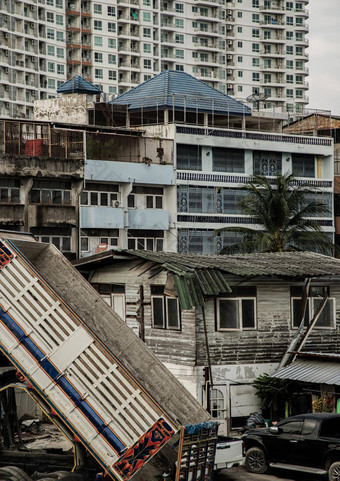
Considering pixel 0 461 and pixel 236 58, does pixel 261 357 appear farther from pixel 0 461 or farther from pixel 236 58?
pixel 236 58

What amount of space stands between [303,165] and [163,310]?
32.2 m

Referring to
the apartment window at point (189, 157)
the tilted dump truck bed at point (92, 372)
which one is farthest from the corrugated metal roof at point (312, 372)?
the apartment window at point (189, 157)

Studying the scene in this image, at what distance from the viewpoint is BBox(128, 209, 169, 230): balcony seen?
1946 inches

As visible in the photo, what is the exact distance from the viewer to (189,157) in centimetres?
5122

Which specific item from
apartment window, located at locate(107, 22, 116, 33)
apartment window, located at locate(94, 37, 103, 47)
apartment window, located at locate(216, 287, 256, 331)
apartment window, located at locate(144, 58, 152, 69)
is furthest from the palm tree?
apartment window, located at locate(144, 58, 152, 69)

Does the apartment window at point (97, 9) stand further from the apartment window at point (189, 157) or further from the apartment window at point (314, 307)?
the apartment window at point (314, 307)

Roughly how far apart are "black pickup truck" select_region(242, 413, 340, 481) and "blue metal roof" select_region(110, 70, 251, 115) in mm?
35075

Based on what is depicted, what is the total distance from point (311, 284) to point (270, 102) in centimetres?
9168

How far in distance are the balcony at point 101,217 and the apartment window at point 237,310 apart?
23705mm

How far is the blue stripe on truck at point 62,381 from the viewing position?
47.2 feet

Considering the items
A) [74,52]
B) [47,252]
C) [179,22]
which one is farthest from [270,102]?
[47,252]

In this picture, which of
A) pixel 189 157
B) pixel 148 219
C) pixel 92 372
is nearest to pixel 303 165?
pixel 189 157

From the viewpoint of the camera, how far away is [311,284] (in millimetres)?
25297

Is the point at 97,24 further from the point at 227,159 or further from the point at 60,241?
the point at 60,241
